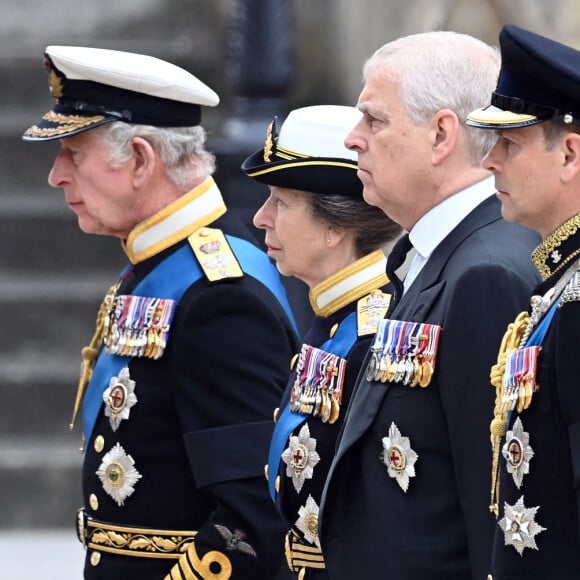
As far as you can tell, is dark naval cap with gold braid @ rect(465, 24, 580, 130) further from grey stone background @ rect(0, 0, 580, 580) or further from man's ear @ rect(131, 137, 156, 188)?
grey stone background @ rect(0, 0, 580, 580)

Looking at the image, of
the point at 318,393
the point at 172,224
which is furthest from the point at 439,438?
the point at 172,224

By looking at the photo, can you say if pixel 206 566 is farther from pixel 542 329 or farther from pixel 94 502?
pixel 542 329

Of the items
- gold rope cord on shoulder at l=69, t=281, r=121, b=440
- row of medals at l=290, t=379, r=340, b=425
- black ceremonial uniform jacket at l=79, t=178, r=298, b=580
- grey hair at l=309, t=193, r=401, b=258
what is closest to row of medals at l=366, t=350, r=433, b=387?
row of medals at l=290, t=379, r=340, b=425

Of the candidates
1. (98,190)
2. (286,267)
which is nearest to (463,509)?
(286,267)

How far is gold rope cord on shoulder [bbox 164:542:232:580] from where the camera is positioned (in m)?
4.27

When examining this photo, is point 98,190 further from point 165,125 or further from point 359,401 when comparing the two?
point 359,401

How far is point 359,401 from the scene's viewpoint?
3596 millimetres

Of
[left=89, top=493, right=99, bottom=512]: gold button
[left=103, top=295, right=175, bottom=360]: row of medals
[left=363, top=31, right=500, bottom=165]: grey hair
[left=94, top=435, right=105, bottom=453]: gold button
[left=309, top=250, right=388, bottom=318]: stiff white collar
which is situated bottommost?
[left=89, top=493, right=99, bottom=512]: gold button

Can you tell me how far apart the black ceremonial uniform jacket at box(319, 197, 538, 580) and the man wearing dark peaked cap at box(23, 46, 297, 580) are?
2.36 ft

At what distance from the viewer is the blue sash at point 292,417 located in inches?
157

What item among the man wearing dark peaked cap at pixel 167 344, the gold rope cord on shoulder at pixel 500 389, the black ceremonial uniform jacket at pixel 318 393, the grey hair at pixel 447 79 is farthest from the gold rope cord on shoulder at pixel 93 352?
the gold rope cord on shoulder at pixel 500 389

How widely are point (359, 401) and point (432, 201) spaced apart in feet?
1.47

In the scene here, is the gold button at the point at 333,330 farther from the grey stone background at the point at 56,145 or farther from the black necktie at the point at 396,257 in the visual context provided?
the grey stone background at the point at 56,145

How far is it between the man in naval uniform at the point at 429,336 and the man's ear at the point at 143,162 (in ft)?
3.11
